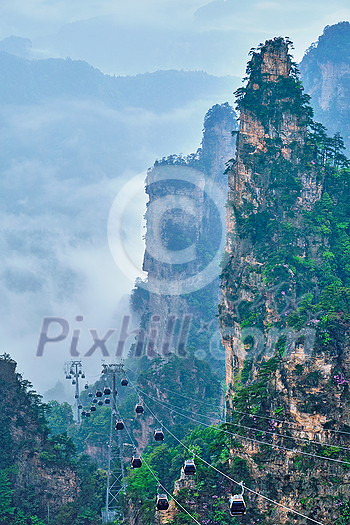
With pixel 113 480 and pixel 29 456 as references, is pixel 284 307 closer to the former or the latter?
pixel 113 480

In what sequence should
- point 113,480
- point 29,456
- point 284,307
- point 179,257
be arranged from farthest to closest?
point 179,257 → point 113,480 → point 29,456 → point 284,307

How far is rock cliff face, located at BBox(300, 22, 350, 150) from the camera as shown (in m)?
87.7

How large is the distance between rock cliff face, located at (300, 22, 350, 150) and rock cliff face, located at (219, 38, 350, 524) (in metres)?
38.7

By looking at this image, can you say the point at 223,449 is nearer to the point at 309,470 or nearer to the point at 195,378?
the point at 309,470

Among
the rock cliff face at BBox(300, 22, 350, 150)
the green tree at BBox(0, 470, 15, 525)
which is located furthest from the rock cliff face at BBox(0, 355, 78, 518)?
the rock cliff face at BBox(300, 22, 350, 150)

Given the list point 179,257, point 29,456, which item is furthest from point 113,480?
point 179,257

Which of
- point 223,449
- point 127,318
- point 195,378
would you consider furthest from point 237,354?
point 127,318

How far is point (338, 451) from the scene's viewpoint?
32.8 m

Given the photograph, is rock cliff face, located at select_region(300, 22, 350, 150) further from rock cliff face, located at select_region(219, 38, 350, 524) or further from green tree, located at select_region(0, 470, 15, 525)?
green tree, located at select_region(0, 470, 15, 525)

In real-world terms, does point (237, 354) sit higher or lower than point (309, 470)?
higher

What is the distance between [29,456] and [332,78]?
6481cm

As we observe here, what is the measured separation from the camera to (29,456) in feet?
151

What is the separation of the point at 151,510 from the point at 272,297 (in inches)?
579

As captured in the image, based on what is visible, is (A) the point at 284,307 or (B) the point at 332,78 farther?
(B) the point at 332,78
